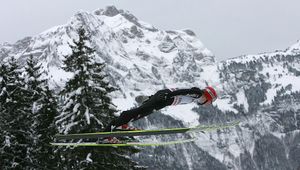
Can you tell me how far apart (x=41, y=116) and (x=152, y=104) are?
9.31 m

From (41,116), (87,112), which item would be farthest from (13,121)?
(87,112)

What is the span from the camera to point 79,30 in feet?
60.4

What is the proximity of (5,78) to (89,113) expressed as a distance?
5.18 m

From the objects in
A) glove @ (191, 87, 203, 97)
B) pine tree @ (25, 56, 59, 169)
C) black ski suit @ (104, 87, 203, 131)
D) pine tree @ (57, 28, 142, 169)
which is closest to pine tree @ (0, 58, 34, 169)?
pine tree @ (25, 56, 59, 169)

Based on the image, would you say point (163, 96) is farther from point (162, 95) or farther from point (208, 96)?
point (208, 96)

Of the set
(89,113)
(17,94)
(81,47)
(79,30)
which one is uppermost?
(79,30)

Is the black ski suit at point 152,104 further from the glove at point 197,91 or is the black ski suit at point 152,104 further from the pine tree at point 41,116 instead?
the pine tree at point 41,116

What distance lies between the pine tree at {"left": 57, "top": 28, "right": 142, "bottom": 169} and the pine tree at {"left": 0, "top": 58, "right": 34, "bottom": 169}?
6.62 feet

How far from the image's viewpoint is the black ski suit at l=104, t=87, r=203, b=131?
1112cm

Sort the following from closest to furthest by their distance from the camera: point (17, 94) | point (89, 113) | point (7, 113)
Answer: point (89, 113), point (7, 113), point (17, 94)

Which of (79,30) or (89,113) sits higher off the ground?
(79,30)

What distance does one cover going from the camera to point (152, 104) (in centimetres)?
1131

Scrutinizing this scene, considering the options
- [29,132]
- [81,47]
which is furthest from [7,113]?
[81,47]

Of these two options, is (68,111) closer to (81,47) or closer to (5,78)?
(81,47)
